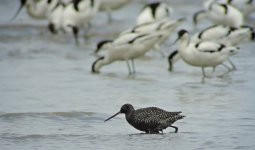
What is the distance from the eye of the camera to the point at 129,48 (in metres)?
12.9

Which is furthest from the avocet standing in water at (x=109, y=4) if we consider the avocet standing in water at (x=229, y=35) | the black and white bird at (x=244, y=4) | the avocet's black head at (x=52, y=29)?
the avocet standing in water at (x=229, y=35)

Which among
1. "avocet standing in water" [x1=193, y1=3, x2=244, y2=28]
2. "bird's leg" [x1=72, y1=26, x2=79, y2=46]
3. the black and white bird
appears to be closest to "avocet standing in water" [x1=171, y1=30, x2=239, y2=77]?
"avocet standing in water" [x1=193, y1=3, x2=244, y2=28]

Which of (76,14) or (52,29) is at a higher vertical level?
(76,14)

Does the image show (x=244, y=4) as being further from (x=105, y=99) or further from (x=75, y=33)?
(x=105, y=99)

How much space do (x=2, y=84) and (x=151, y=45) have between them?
2828 mm

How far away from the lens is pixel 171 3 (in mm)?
22344

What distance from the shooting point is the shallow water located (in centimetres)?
775

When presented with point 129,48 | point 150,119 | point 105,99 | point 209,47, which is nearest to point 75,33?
point 129,48

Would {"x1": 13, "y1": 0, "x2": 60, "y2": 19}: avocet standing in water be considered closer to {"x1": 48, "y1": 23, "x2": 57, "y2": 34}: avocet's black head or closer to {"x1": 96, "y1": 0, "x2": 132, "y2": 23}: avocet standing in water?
{"x1": 96, "y1": 0, "x2": 132, "y2": 23}: avocet standing in water

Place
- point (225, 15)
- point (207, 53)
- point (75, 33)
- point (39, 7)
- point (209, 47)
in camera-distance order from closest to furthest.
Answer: point (207, 53) < point (209, 47) < point (225, 15) < point (75, 33) < point (39, 7)

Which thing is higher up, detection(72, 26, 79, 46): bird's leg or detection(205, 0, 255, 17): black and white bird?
detection(205, 0, 255, 17): black and white bird

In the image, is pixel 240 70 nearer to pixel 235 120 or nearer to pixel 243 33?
pixel 243 33

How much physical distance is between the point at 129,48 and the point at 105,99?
2.79 m

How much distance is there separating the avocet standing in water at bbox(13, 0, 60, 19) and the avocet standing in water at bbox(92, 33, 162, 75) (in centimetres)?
641
